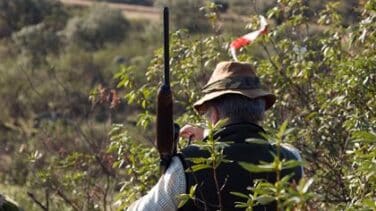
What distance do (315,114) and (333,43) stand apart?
31.2 inches

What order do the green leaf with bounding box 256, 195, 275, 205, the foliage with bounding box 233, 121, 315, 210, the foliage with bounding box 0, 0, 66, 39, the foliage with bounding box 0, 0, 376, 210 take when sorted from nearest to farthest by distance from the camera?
the foliage with bounding box 233, 121, 315, 210 → the green leaf with bounding box 256, 195, 275, 205 → the foliage with bounding box 0, 0, 376, 210 → the foliage with bounding box 0, 0, 66, 39

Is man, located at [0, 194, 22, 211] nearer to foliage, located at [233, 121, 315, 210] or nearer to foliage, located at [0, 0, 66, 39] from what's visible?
foliage, located at [233, 121, 315, 210]

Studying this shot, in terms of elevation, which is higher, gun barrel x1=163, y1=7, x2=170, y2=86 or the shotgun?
gun barrel x1=163, y1=7, x2=170, y2=86

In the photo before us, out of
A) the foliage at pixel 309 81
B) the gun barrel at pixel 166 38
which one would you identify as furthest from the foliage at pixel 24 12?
the gun barrel at pixel 166 38

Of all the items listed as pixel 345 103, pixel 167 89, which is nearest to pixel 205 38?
pixel 345 103

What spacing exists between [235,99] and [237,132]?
15 cm

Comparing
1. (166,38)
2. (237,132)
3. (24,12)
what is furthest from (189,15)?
(24,12)

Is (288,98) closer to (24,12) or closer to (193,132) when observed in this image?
(193,132)

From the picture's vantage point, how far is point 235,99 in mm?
3600

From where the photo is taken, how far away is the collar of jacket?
3492 millimetres

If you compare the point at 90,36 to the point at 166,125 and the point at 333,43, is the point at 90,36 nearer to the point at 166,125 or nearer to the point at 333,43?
the point at 333,43

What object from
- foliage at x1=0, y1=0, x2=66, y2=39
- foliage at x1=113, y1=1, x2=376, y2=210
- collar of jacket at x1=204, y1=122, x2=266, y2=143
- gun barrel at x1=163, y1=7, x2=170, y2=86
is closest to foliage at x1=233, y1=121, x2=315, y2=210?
collar of jacket at x1=204, y1=122, x2=266, y2=143

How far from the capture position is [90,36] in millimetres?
31672

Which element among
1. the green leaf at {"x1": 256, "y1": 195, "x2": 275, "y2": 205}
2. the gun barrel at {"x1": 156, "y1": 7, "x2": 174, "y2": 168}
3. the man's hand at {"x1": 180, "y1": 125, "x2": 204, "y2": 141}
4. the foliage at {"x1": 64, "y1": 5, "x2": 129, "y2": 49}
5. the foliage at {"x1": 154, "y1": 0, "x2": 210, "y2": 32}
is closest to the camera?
the green leaf at {"x1": 256, "y1": 195, "x2": 275, "y2": 205}
